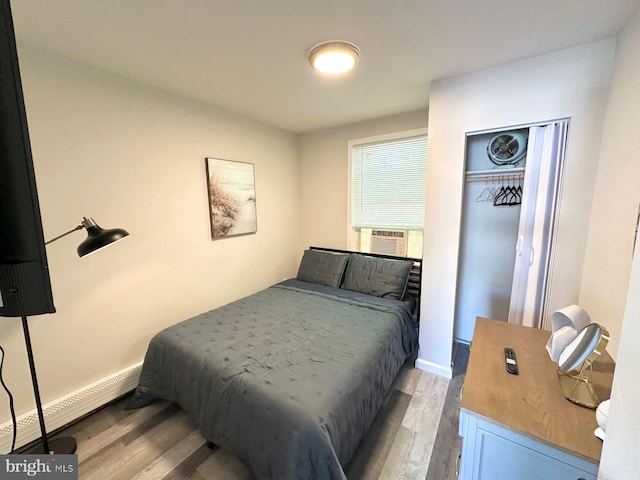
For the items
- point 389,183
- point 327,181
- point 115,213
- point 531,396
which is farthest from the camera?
point 327,181

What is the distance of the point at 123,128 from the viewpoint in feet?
6.18

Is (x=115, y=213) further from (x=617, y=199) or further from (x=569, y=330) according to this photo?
(x=617, y=199)

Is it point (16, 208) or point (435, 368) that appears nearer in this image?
point (16, 208)

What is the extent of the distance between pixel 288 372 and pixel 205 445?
814 mm

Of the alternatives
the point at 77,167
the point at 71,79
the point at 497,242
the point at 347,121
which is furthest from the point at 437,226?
the point at 71,79

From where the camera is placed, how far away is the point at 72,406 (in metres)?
1.74

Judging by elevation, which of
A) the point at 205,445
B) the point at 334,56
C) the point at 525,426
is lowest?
the point at 205,445

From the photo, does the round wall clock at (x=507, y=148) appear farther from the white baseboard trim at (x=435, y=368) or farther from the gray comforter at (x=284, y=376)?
the white baseboard trim at (x=435, y=368)

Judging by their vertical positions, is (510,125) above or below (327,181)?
above

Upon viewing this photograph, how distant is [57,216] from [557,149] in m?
3.25

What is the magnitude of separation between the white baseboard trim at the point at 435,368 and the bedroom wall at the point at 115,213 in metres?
2.03

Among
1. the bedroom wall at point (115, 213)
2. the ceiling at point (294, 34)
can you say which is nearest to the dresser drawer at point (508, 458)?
the ceiling at point (294, 34)

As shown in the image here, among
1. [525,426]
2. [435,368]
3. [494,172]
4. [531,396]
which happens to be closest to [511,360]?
[531,396]

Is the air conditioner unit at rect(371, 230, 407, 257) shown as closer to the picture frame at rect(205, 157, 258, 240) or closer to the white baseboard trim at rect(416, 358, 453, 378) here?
the white baseboard trim at rect(416, 358, 453, 378)
